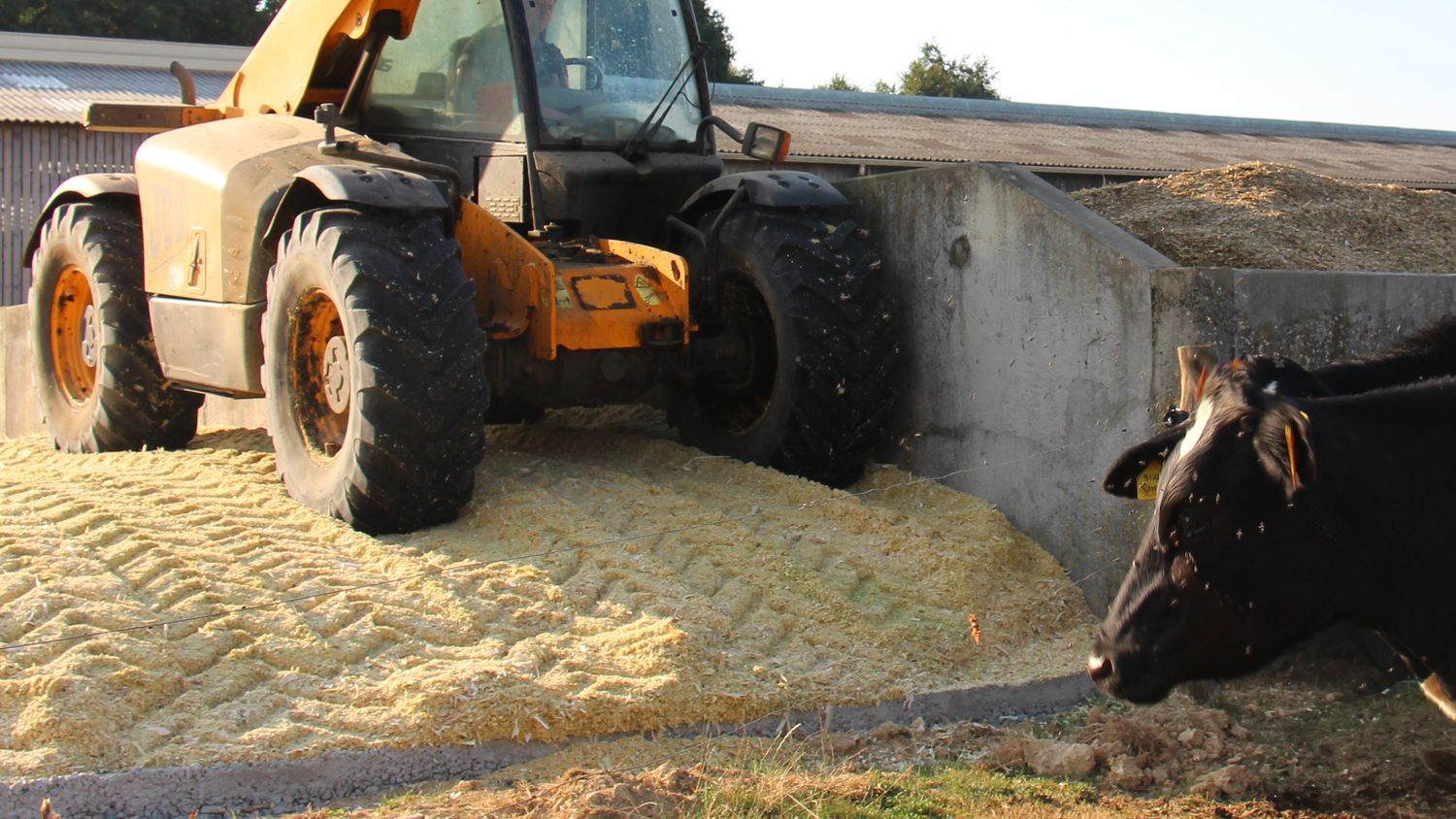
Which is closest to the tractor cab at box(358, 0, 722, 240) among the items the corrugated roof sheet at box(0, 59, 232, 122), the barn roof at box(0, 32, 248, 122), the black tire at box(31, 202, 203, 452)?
the black tire at box(31, 202, 203, 452)

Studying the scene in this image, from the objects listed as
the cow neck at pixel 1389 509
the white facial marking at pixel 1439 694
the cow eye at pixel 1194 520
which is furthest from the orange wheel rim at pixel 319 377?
the white facial marking at pixel 1439 694

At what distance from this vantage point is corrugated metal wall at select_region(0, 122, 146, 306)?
Result: 1741 centimetres

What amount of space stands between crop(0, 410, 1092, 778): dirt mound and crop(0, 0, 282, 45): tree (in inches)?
1143

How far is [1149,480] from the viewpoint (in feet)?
12.7

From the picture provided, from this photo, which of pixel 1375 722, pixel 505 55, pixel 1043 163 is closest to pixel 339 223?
pixel 505 55

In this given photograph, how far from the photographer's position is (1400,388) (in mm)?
3605

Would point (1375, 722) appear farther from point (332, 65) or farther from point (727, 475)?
point (332, 65)

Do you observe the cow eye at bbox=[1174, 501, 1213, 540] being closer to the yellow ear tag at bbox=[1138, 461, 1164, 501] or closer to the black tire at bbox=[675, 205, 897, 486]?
the yellow ear tag at bbox=[1138, 461, 1164, 501]

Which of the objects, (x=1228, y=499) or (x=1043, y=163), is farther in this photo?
(x=1043, y=163)

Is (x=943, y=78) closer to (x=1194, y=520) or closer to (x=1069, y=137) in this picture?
(x=1069, y=137)

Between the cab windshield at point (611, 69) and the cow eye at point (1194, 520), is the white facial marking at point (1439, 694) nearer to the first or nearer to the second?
the cow eye at point (1194, 520)

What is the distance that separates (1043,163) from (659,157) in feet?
40.6

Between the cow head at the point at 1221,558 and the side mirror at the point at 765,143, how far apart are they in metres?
3.41

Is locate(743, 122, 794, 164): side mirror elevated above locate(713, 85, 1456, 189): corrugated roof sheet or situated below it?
below
